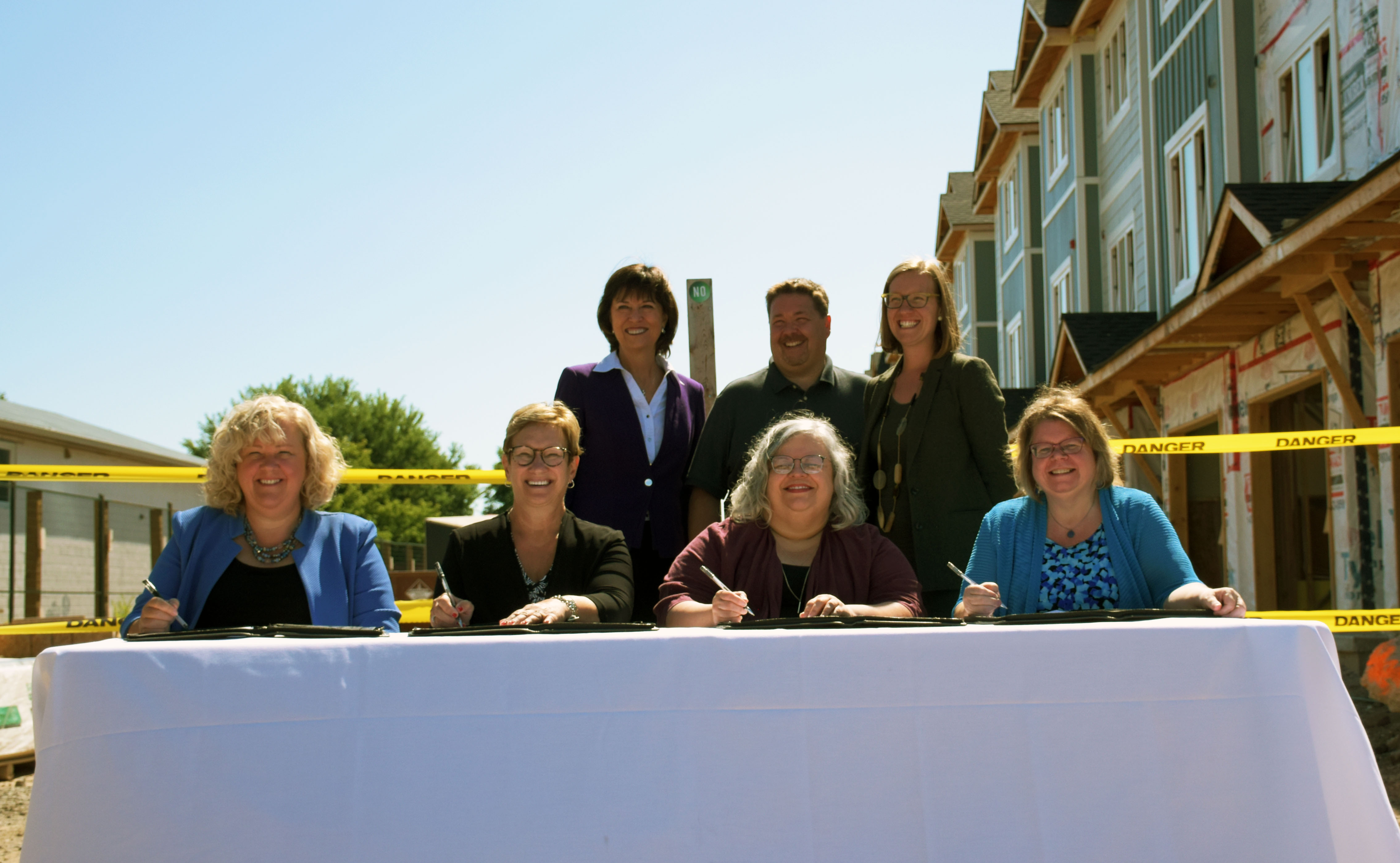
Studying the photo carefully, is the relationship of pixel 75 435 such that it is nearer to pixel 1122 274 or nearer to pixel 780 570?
pixel 1122 274

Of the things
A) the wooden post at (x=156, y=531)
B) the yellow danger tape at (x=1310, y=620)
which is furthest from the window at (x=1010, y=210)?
the yellow danger tape at (x=1310, y=620)

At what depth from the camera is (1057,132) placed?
1773 cm

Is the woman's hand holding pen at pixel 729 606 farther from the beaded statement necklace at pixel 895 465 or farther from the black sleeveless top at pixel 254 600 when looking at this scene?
the beaded statement necklace at pixel 895 465

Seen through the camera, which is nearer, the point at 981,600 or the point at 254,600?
the point at 981,600

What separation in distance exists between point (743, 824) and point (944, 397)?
2323 millimetres

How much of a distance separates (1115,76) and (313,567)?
14.5 m

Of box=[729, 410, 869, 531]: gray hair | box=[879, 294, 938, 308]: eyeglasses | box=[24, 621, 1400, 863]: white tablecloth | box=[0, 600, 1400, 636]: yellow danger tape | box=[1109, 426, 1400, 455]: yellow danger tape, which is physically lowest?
box=[0, 600, 1400, 636]: yellow danger tape

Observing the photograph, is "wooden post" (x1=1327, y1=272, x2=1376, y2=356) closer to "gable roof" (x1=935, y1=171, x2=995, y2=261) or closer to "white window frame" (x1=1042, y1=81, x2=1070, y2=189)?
"white window frame" (x1=1042, y1=81, x2=1070, y2=189)

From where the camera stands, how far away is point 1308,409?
34.2 feet

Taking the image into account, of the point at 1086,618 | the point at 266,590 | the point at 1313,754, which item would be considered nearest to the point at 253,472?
the point at 266,590

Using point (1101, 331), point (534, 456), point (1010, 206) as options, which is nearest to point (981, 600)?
point (534, 456)

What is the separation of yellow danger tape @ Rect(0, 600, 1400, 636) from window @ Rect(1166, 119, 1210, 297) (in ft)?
21.2

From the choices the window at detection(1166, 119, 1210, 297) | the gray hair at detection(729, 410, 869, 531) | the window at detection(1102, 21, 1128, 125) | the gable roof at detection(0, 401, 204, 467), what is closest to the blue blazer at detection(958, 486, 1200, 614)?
the gray hair at detection(729, 410, 869, 531)

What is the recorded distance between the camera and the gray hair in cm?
330
